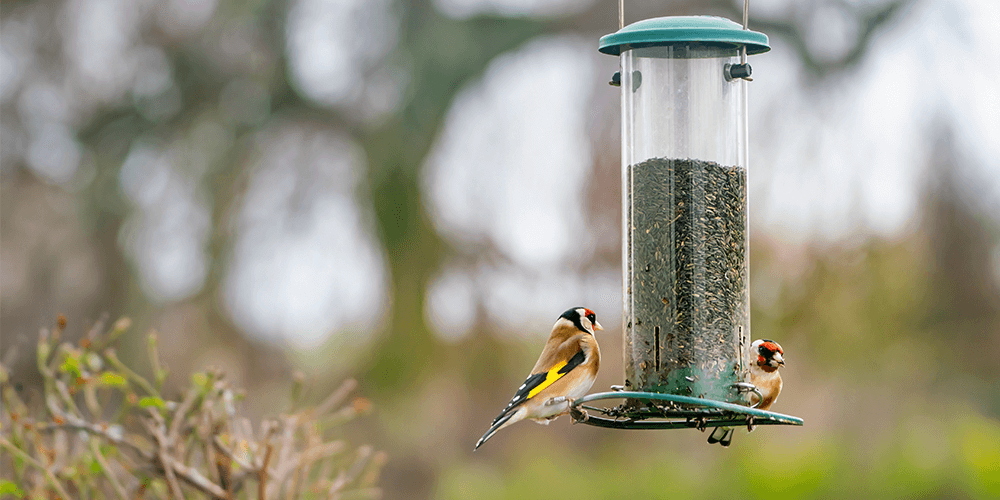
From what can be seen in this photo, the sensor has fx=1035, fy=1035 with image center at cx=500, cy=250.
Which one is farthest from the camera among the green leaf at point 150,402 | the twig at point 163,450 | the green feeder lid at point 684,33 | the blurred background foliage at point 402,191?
the blurred background foliage at point 402,191

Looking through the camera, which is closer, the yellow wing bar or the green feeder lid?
the green feeder lid

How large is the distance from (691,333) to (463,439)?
3.67 metres

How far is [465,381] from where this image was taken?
241 inches

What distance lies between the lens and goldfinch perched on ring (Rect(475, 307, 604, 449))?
2971 mm

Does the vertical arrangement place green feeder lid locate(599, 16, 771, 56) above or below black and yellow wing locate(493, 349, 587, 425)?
above

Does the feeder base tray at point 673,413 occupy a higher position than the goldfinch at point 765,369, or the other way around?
the goldfinch at point 765,369

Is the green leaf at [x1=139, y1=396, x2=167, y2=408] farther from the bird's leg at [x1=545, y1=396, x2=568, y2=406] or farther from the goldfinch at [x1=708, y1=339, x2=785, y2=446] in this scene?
the goldfinch at [x1=708, y1=339, x2=785, y2=446]

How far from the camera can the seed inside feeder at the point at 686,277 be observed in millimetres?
2895

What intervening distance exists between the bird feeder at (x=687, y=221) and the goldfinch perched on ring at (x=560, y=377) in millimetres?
146

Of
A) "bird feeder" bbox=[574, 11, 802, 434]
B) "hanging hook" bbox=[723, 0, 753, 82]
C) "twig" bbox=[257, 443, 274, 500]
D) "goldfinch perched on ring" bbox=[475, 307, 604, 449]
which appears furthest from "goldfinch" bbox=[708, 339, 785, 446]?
"twig" bbox=[257, 443, 274, 500]

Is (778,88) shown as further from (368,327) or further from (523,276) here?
(368,327)

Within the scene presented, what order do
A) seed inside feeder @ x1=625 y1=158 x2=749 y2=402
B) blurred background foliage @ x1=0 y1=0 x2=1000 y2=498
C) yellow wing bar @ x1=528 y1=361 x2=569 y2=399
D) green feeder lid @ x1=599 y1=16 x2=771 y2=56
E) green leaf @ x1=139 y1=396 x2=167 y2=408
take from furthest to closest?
1. blurred background foliage @ x1=0 y1=0 x2=1000 y2=498
2. yellow wing bar @ x1=528 y1=361 x2=569 y2=399
3. seed inside feeder @ x1=625 y1=158 x2=749 y2=402
4. green feeder lid @ x1=599 y1=16 x2=771 y2=56
5. green leaf @ x1=139 y1=396 x2=167 y2=408

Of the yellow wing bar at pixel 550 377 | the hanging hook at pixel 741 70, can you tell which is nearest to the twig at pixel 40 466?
the yellow wing bar at pixel 550 377

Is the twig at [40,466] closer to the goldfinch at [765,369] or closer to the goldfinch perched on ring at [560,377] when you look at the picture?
the goldfinch perched on ring at [560,377]
